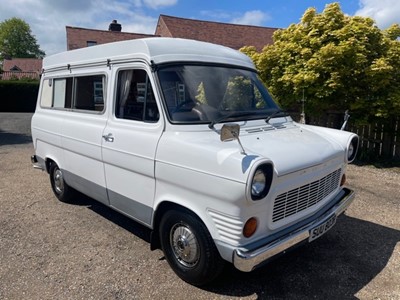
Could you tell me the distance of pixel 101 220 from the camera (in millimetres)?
4781

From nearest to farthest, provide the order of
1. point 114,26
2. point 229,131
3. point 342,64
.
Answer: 1. point 229,131
2. point 342,64
3. point 114,26

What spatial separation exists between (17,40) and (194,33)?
59.5m

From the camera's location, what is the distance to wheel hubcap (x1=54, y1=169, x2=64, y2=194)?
5.32 meters

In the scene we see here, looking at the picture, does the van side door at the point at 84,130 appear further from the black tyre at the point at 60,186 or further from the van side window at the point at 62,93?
the black tyre at the point at 60,186

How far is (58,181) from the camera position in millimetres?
5445

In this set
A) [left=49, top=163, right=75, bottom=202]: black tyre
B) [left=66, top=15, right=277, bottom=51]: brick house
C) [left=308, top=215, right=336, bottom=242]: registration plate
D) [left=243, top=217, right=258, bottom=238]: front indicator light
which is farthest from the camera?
[left=66, top=15, right=277, bottom=51]: brick house

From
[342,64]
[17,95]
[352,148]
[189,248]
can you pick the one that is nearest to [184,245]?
[189,248]

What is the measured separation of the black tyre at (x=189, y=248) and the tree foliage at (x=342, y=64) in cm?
581

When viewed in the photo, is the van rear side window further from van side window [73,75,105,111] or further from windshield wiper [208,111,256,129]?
windshield wiper [208,111,256,129]

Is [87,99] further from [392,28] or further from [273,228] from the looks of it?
[392,28]

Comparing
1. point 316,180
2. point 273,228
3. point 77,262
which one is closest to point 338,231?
point 316,180

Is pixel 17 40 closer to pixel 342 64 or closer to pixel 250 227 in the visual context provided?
pixel 342 64

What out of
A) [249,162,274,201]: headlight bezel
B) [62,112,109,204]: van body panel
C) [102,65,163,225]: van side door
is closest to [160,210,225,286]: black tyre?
[102,65,163,225]: van side door

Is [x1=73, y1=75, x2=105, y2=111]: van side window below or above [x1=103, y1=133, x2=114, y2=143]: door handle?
above
